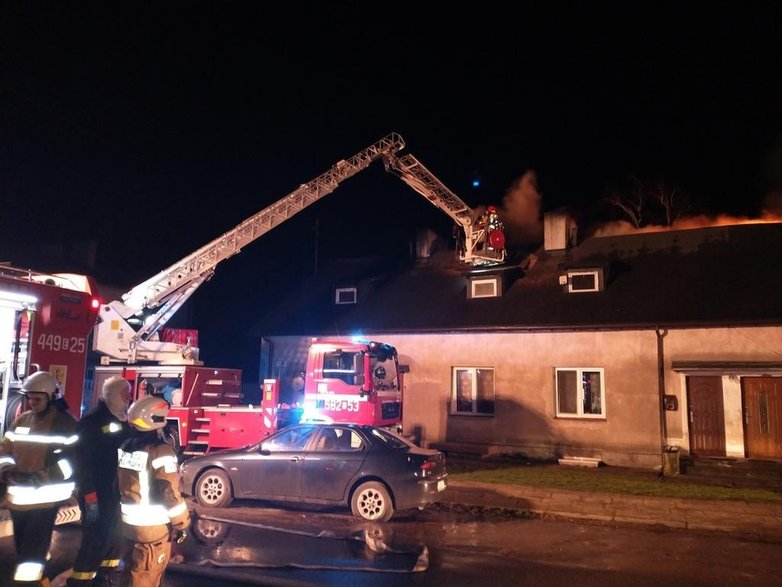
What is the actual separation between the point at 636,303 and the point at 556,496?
275 inches

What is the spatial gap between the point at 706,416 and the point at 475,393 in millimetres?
5745

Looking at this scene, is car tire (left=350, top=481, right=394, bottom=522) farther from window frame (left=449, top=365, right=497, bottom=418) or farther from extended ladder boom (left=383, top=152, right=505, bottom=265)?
extended ladder boom (left=383, top=152, right=505, bottom=265)

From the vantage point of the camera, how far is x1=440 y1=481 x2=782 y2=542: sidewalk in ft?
29.4

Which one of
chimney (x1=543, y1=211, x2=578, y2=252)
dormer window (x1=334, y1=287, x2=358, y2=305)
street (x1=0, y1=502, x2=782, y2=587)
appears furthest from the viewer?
dormer window (x1=334, y1=287, x2=358, y2=305)

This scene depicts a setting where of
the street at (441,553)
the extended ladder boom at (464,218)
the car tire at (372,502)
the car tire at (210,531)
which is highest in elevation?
the extended ladder boom at (464,218)

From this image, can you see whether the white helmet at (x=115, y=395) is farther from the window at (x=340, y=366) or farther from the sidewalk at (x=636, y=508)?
the window at (x=340, y=366)

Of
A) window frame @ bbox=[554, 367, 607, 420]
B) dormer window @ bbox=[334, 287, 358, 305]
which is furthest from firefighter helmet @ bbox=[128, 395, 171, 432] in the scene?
dormer window @ bbox=[334, 287, 358, 305]

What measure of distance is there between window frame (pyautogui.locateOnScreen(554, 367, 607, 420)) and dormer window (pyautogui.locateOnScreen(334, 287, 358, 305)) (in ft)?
25.0

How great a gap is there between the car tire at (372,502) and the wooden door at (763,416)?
31.3ft

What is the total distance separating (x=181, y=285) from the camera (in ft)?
46.0

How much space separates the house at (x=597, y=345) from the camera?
14.0 meters

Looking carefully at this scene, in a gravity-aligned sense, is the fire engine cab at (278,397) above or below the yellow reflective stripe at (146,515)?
above

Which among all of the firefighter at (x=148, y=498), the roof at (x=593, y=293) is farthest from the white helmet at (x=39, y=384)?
the roof at (x=593, y=293)

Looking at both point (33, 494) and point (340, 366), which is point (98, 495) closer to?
point (33, 494)
